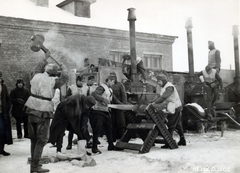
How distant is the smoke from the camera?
13.8 m

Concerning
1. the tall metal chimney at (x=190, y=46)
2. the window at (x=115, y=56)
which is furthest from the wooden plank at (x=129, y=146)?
the window at (x=115, y=56)

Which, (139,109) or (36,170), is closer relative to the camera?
(36,170)

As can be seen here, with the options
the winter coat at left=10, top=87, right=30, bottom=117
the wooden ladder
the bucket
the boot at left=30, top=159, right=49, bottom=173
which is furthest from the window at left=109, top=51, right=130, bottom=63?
the boot at left=30, top=159, right=49, bottom=173

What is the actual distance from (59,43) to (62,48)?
0.27 metres

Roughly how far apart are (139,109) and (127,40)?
10.5m

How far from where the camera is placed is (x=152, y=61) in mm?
17406

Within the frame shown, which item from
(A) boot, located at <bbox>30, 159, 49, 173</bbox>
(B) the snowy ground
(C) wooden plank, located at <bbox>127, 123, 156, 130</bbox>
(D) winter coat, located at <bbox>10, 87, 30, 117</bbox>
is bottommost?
(B) the snowy ground

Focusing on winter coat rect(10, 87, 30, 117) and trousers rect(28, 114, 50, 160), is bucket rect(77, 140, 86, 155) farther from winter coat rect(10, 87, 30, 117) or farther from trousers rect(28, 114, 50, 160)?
winter coat rect(10, 87, 30, 117)

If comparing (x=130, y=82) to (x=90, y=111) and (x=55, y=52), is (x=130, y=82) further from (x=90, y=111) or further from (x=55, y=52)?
(x=55, y=52)

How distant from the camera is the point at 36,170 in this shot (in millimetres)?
4582

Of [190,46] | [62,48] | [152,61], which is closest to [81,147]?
[190,46]

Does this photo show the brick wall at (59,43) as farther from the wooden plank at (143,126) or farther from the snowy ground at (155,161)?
the wooden plank at (143,126)

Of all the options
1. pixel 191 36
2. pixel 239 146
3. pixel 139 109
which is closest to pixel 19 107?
pixel 139 109

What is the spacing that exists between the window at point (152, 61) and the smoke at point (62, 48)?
4.26 metres
